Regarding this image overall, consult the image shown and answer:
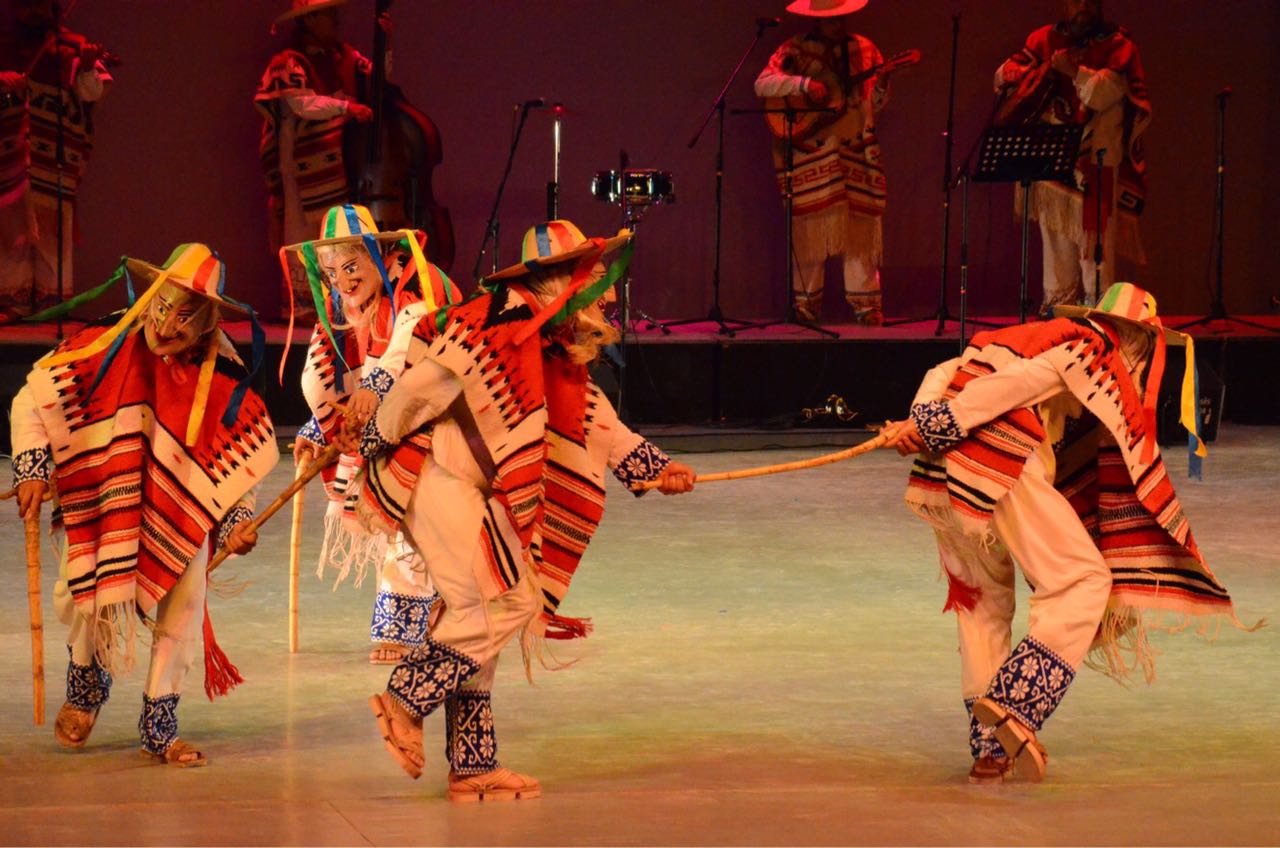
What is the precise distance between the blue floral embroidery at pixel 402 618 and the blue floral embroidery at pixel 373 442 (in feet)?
4.73

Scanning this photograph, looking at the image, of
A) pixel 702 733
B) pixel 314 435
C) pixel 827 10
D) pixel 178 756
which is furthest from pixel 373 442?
pixel 827 10

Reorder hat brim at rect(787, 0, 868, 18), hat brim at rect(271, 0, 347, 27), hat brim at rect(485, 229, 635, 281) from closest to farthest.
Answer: hat brim at rect(485, 229, 635, 281) < hat brim at rect(271, 0, 347, 27) < hat brim at rect(787, 0, 868, 18)

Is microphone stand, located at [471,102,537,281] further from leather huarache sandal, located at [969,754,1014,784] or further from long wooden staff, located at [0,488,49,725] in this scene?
leather huarache sandal, located at [969,754,1014,784]

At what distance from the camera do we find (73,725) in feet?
14.7

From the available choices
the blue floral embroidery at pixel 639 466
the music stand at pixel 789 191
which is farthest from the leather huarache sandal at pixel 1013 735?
the music stand at pixel 789 191

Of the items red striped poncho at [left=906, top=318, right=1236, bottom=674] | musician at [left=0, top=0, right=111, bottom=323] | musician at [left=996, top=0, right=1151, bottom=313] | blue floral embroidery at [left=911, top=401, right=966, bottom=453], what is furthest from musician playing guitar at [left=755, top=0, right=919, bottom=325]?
blue floral embroidery at [left=911, top=401, right=966, bottom=453]

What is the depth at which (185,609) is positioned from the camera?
4.39 meters

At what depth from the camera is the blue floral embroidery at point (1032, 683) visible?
4.19 m

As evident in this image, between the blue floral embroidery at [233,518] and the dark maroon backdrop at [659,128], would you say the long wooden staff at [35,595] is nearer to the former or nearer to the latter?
the blue floral embroidery at [233,518]

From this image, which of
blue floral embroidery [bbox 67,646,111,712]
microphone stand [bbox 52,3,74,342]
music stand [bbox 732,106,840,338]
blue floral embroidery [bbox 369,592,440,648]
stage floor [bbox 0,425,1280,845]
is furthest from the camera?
music stand [bbox 732,106,840,338]

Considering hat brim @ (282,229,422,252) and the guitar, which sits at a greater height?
the guitar

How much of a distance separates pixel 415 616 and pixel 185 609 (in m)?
1.23

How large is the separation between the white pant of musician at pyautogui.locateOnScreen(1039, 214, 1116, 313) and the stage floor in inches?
174

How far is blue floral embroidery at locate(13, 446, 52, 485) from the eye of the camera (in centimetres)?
425
